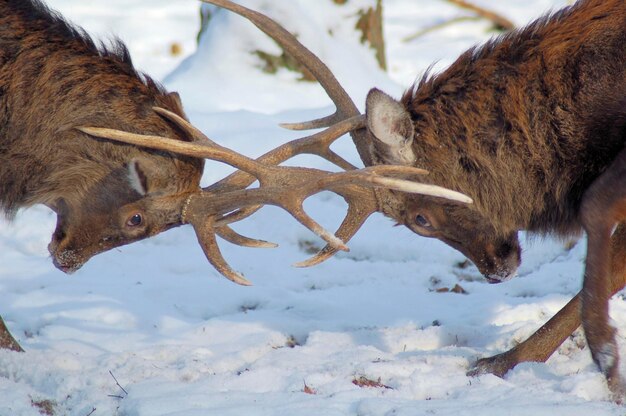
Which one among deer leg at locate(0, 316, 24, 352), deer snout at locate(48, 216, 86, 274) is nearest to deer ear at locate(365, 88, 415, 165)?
deer snout at locate(48, 216, 86, 274)

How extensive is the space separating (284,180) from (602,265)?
1.54m

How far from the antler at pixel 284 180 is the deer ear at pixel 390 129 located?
0.32ft

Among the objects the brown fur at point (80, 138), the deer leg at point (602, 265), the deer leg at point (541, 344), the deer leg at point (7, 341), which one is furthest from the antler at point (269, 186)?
the deer leg at point (7, 341)

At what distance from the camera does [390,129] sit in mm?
5055

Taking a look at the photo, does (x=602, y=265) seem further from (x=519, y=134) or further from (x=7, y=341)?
(x=7, y=341)

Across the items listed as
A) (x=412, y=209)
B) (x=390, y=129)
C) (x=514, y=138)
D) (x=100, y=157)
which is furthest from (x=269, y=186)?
(x=514, y=138)

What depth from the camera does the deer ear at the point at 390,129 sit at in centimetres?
493

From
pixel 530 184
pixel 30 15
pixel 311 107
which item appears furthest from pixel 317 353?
pixel 311 107

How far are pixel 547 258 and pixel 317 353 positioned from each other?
2.40 m

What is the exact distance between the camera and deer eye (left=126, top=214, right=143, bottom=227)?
5.23m

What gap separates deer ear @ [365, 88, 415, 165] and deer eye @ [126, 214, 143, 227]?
1217 millimetres

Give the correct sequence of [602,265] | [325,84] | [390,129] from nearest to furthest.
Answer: [602,265], [390,129], [325,84]

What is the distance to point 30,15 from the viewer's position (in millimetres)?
5359

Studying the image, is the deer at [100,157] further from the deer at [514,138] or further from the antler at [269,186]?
the deer at [514,138]
